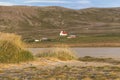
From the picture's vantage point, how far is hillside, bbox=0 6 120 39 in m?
150

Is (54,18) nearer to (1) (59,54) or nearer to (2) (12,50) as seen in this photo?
(1) (59,54)

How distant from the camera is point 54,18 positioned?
166 m

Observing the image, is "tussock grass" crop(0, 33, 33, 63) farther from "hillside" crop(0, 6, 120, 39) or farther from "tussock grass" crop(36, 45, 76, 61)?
"hillside" crop(0, 6, 120, 39)

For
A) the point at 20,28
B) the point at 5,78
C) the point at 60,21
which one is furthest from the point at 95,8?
the point at 5,78

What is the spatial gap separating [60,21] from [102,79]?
148m

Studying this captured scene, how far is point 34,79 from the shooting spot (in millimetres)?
14734

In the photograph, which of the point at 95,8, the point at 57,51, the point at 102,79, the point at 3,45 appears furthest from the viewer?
the point at 95,8

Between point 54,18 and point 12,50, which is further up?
point 12,50

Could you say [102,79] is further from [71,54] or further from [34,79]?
[71,54]

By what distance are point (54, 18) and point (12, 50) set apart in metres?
144

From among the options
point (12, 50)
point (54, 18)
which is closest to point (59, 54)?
point (12, 50)

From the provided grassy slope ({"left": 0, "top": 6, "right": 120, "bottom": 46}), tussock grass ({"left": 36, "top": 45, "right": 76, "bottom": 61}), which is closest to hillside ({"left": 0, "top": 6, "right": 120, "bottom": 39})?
grassy slope ({"left": 0, "top": 6, "right": 120, "bottom": 46})

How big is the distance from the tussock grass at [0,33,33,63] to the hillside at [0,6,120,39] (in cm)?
11915

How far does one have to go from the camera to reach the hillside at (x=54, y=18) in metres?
150
